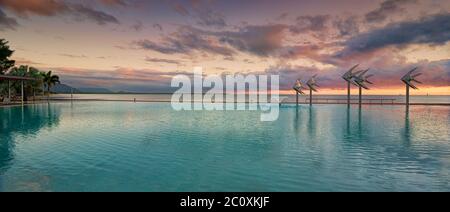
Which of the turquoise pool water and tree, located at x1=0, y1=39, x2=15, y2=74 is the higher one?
tree, located at x1=0, y1=39, x2=15, y2=74

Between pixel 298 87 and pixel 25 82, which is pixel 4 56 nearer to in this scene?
pixel 25 82

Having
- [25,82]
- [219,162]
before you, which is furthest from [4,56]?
[219,162]

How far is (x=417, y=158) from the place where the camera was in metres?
16.1

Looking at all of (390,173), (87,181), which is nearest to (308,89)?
(390,173)

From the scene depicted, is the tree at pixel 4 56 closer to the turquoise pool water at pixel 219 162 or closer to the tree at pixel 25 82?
the tree at pixel 25 82

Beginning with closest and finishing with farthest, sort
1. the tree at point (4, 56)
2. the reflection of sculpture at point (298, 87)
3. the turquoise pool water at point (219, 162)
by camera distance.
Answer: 1. the turquoise pool water at point (219, 162)
2. the tree at point (4, 56)
3. the reflection of sculpture at point (298, 87)

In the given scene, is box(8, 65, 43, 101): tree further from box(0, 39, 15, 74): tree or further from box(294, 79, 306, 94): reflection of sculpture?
box(294, 79, 306, 94): reflection of sculpture

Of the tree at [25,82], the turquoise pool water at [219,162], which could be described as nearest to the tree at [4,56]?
the tree at [25,82]

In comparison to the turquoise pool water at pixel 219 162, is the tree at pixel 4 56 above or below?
above

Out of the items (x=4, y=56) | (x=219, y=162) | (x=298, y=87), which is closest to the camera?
(x=219, y=162)

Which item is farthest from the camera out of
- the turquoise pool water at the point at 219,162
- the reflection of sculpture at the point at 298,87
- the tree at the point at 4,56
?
the reflection of sculpture at the point at 298,87

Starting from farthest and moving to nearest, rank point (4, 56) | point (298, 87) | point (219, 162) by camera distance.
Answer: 1. point (298, 87)
2. point (4, 56)
3. point (219, 162)

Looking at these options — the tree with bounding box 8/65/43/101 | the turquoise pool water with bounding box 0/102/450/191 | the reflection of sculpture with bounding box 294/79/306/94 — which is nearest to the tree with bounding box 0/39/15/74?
the tree with bounding box 8/65/43/101
